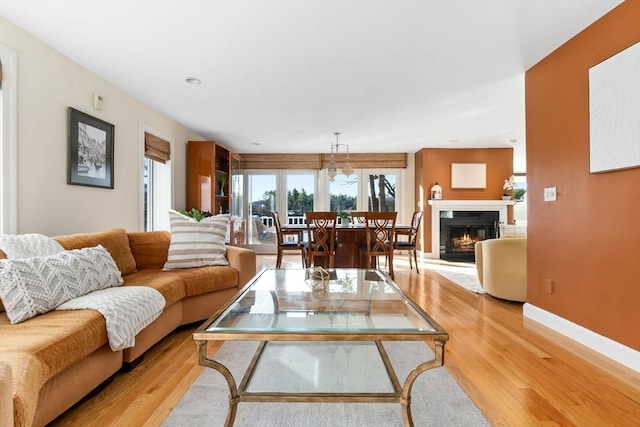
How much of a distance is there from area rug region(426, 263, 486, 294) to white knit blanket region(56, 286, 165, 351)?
141 inches

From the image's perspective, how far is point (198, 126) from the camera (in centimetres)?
523

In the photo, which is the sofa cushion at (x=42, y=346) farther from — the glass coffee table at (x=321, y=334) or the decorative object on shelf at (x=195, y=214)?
the decorative object on shelf at (x=195, y=214)

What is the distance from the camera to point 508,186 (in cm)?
664

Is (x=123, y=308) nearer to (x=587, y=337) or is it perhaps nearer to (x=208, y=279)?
(x=208, y=279)

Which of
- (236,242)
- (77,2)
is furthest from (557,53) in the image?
(236,242)

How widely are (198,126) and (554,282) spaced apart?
16.4 feet

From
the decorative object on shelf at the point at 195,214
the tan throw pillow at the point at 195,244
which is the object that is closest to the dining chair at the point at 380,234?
the tan throw pillow at the point at 195,244

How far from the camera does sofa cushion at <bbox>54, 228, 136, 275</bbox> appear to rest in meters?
2.34

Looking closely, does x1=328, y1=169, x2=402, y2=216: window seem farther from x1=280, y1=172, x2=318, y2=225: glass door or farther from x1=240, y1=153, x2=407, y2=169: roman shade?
x1=280, y1=172, x2=318, y2=225: glass door

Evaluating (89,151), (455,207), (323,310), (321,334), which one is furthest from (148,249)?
(455,207)

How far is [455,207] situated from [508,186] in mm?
1133

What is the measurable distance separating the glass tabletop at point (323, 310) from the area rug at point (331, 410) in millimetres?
448

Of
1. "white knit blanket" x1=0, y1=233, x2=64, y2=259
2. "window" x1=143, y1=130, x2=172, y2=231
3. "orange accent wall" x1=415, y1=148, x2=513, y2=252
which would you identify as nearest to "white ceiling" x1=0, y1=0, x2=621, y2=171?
"window" x1=143, y1=130, x2=172, y2=231

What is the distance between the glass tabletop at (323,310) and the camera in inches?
52.0
